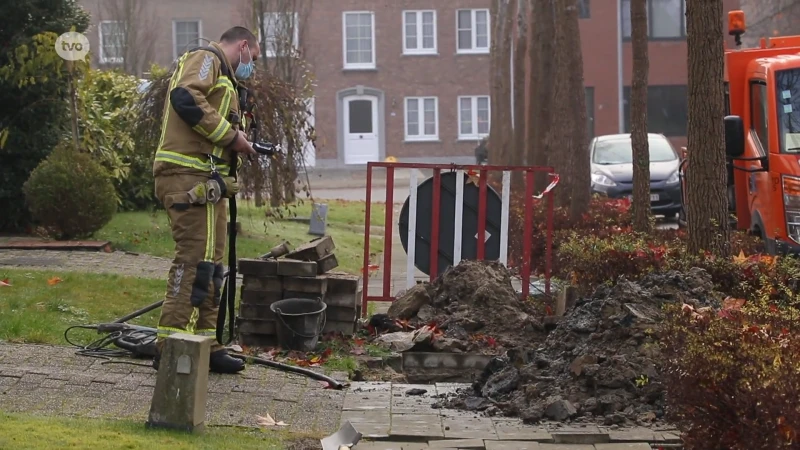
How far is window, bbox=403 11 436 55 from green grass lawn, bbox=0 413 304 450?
44792 mm

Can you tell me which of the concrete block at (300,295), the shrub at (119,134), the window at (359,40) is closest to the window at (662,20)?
the window at (359,40)

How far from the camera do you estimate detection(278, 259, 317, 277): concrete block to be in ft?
31.3

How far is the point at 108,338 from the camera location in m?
8.91

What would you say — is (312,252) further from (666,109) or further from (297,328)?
(666,109)

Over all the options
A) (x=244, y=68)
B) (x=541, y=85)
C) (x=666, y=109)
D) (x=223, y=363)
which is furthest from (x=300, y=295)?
(x=666, y=109)

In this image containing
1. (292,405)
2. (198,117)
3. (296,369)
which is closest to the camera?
(292,405)

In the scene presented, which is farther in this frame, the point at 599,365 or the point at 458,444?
the point at 599,365

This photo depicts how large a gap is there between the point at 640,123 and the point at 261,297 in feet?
17.9

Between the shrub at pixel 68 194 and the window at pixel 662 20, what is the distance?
110ft

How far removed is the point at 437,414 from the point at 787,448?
9.51ft

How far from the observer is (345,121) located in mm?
50156

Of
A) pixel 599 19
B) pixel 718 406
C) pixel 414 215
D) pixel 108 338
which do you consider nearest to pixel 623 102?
pixel 599 19

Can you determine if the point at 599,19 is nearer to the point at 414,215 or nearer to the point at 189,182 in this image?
the point at 414,215

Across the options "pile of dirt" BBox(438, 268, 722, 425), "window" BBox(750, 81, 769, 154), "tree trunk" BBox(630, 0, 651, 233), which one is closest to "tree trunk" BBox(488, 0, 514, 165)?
"window" BBox(750, 81, 769, 154)
